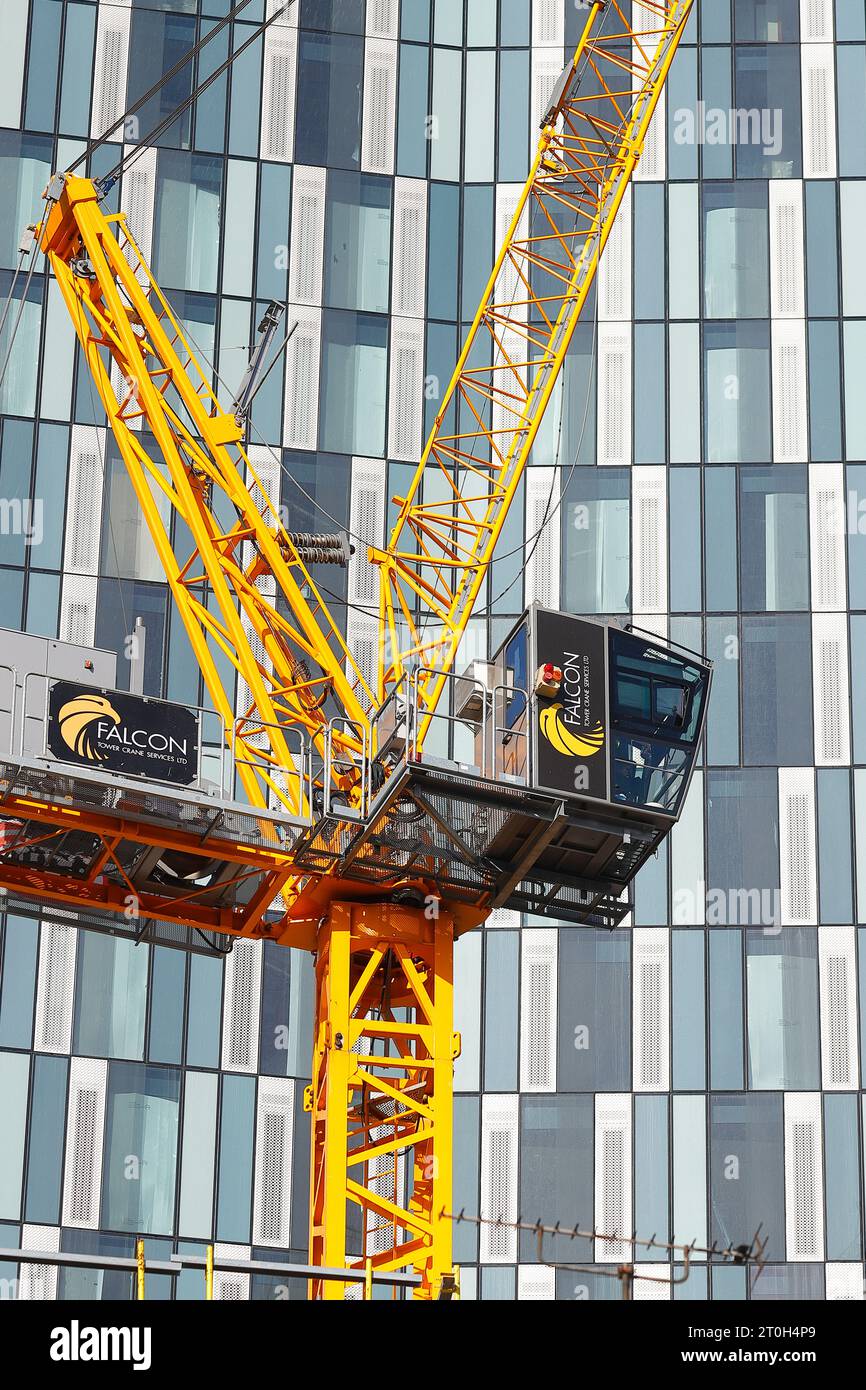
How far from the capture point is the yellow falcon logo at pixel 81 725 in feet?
128

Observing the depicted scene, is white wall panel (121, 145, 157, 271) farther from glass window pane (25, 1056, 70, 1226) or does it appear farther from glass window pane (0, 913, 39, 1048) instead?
glass window pane (25, 1056, 70, 1226)

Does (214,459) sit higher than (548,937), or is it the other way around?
(214,459)

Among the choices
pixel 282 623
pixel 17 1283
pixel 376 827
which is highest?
pixel 282 623

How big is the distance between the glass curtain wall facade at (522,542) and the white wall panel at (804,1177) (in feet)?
0.26

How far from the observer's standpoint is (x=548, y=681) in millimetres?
40906

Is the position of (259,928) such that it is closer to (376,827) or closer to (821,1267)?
(376,827)

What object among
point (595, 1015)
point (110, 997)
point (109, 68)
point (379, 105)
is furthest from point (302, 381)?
point (595, 1015)

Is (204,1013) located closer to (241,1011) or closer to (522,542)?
(241,1011)

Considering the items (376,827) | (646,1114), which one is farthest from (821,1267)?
(376,827)

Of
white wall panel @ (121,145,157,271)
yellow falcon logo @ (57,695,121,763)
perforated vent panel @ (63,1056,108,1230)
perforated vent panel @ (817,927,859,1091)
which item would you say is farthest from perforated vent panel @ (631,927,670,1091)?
yellow falcon logo @ (57,695,121,763)

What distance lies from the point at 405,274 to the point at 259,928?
31.6 m

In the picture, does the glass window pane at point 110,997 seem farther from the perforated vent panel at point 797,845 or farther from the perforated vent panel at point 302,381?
the perforated vent panel at point 797,845

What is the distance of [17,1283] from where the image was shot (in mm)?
56406
